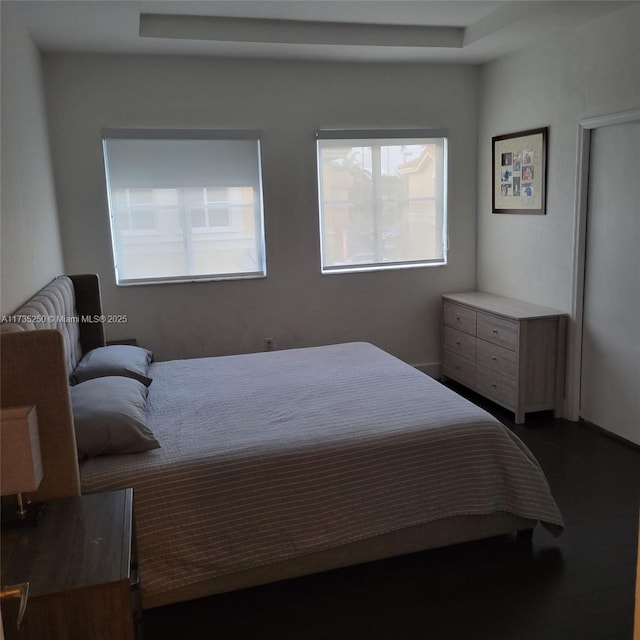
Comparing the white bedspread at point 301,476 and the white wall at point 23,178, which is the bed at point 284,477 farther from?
the white wall at point 23,178

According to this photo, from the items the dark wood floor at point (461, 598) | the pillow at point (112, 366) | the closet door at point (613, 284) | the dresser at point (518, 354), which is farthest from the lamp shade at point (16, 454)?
the closet door at point (613, 284)

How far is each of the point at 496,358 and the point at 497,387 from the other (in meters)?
0.21

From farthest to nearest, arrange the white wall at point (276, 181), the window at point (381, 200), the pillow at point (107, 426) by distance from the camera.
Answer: the window at point (381, 200) < the white wall at point (276, 181) < the pillow at point (107, 426)

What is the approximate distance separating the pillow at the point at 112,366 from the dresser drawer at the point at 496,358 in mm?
2385

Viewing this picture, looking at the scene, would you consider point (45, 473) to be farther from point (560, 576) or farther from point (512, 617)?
point (560, 576)

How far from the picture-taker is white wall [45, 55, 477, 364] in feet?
13.7

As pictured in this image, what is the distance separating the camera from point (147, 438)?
2.38m

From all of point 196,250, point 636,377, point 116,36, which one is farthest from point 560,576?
point 116,36

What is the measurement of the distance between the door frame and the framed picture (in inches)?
14.4

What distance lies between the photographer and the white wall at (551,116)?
11.4 ft

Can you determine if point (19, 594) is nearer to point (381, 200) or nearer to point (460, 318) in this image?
point (460, 318)

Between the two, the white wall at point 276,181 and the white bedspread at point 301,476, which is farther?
the white wall at point 276,181

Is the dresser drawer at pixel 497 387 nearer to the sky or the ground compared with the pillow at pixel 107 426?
nearer to the ground

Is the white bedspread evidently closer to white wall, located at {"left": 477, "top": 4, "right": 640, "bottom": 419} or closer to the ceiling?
white wall, located at {"left": 477, "top": 4, "right": 640, "bottom": 419}
